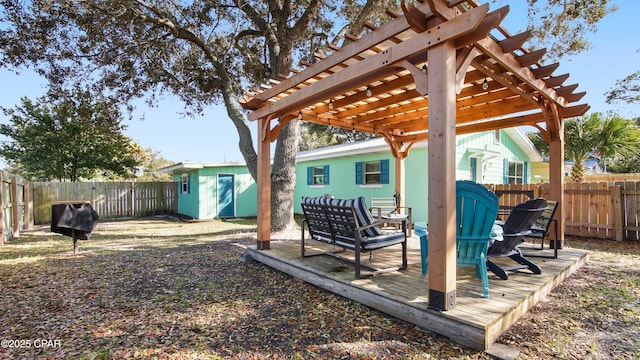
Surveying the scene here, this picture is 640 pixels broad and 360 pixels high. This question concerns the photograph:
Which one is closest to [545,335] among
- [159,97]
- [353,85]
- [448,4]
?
[448,4]

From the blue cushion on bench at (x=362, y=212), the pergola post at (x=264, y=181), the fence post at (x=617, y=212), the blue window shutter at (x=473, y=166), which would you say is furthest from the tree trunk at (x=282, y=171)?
the fence post at (x=617, y=212)

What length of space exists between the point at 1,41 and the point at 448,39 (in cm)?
1062

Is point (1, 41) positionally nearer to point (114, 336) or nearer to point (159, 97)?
point (159, 97)

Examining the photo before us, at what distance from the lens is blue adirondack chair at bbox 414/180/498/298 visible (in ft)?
9.94

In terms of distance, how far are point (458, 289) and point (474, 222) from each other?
0.75 metres

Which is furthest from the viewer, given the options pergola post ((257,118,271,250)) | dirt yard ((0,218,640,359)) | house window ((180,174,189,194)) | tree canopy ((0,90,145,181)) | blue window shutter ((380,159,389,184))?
house window ((180,174,189,194))

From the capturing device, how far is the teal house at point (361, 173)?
32.8 feet

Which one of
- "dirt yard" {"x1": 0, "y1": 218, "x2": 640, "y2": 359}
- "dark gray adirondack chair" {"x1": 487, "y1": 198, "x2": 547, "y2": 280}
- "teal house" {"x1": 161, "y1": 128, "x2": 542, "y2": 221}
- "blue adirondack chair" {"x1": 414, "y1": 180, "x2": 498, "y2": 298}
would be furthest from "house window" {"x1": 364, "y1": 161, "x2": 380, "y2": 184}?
"blue adirondack chair" {"x1": 414, "y1": 180, "x2": 498, "y2": 298}

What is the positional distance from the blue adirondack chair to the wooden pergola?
484 millimetres

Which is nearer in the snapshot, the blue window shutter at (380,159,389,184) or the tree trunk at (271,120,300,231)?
the tree trunk at (271,120,300,231)

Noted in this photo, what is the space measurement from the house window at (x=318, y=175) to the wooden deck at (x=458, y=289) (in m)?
8.23

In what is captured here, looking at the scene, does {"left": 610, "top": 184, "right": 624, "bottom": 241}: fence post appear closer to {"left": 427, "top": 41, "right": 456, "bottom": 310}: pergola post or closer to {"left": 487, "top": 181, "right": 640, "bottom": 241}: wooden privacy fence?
{"left": 487, "top": 181, "right": 640, "bottom": 241}: wooden privacy fence

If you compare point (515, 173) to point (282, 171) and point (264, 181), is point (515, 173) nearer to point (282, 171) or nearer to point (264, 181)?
point (282, 171)

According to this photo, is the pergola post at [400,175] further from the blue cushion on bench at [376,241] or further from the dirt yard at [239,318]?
the blue cushion on bench at [376,241]
